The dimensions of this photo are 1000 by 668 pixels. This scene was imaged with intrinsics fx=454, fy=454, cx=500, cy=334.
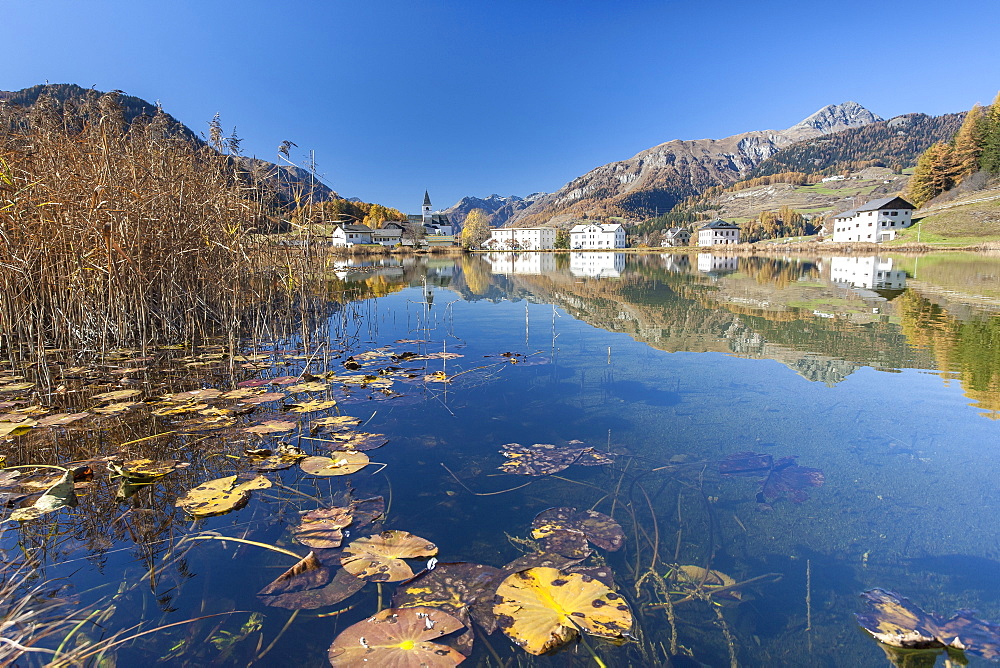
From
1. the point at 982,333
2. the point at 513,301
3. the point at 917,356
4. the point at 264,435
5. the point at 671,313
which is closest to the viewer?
the point at 264,435

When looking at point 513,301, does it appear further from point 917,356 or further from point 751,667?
point 751,667

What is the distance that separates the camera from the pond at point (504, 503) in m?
2.29

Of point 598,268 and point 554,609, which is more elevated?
point 598,268

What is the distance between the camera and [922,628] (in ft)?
7.48

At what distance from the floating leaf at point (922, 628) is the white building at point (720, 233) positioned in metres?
110

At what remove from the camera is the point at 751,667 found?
2.14 m

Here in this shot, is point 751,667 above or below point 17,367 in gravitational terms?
below

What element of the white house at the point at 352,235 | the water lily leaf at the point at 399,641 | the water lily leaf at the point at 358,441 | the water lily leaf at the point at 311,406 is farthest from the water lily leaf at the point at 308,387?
the white house at the point at 352,235

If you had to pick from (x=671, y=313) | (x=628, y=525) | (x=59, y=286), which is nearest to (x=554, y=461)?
(x=628, y=525)

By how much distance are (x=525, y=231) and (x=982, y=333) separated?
118455 millimetres

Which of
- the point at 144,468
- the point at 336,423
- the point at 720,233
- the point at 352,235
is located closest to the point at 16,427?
the point at 144,468

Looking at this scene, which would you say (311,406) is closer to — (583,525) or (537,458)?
(537,458)

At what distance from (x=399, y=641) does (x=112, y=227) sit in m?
7.61

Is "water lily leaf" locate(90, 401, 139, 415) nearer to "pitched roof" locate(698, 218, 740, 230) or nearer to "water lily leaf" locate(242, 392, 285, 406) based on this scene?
"water lily leaf" locate(242, 392, 285, 406)
